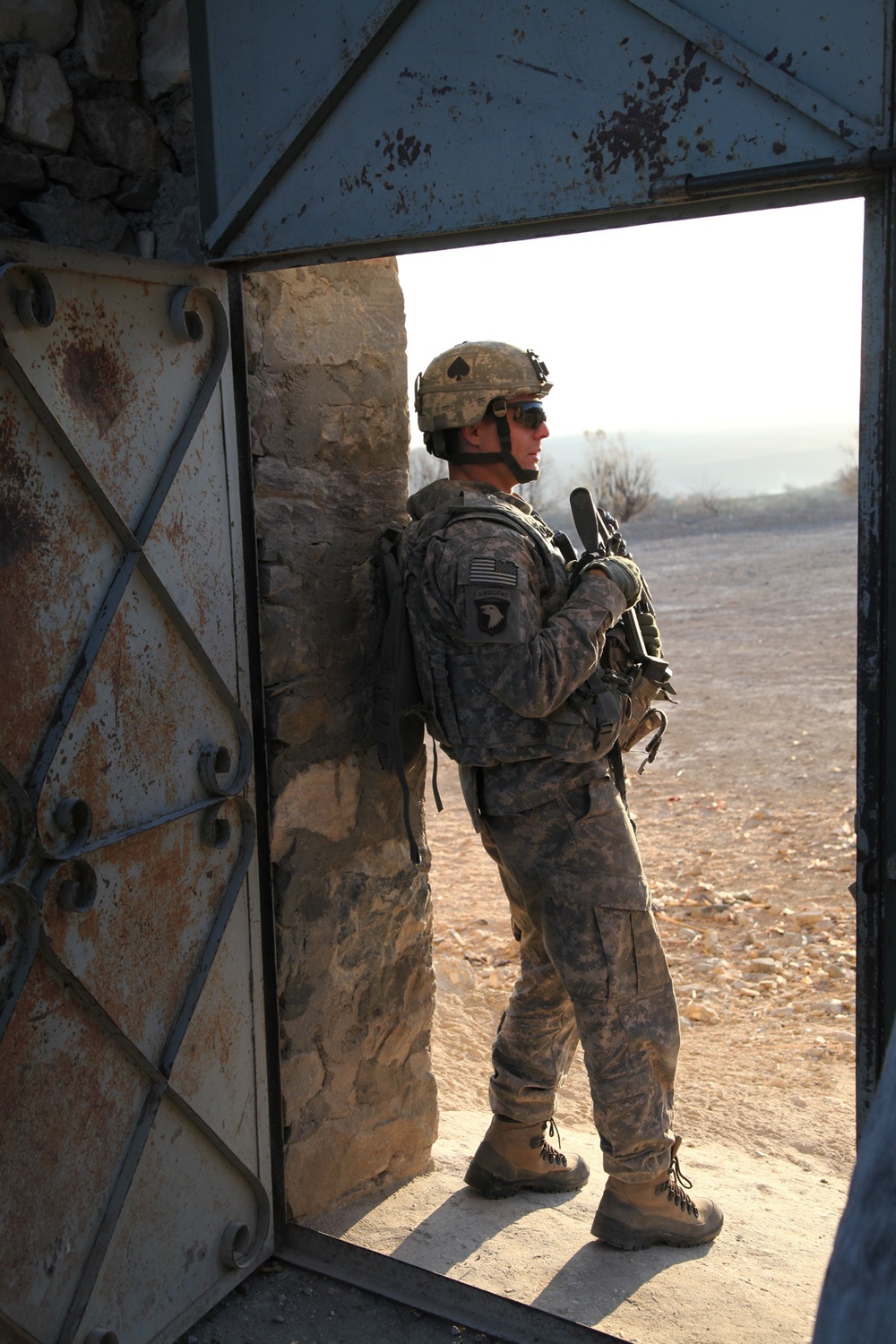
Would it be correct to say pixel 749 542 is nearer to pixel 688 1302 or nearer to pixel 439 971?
pixel 439 971

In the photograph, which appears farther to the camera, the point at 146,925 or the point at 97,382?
the point at 146,925

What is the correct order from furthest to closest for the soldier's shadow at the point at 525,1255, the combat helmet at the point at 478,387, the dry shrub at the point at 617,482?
the dry shrub at the point at 617,482, the combat helmet at the point at 478,387, the soldier's shadow at the point at 525,1255

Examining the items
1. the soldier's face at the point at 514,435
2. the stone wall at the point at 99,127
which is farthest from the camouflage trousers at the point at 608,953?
the stone wall at the point at 99,127

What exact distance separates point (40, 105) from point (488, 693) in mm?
1677

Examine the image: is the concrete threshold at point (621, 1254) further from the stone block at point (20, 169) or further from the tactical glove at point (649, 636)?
the stone block at point (20, 169)

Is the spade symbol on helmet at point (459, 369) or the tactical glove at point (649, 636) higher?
the spade symbol on helmet at point (459, 369)

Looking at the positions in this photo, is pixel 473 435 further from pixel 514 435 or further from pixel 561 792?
pixel 561 792

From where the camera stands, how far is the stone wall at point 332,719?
2.97 meters

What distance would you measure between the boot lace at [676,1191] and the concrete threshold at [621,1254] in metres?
0.10

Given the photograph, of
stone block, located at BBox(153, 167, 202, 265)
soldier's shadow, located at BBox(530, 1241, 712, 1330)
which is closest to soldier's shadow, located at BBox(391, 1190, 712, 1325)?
soldier's shadow, located at BBox(530, 1241, 712, 1330)

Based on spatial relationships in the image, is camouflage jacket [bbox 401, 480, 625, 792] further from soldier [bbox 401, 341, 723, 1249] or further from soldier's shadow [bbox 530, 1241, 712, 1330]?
soldier's shadow [bbox 530, 1241, 712, 1330]

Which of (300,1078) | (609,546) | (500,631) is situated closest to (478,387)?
(609,546)

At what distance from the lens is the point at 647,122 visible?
7.11 ft

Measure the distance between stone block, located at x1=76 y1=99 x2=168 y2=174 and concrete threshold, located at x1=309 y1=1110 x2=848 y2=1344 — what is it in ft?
8.75
